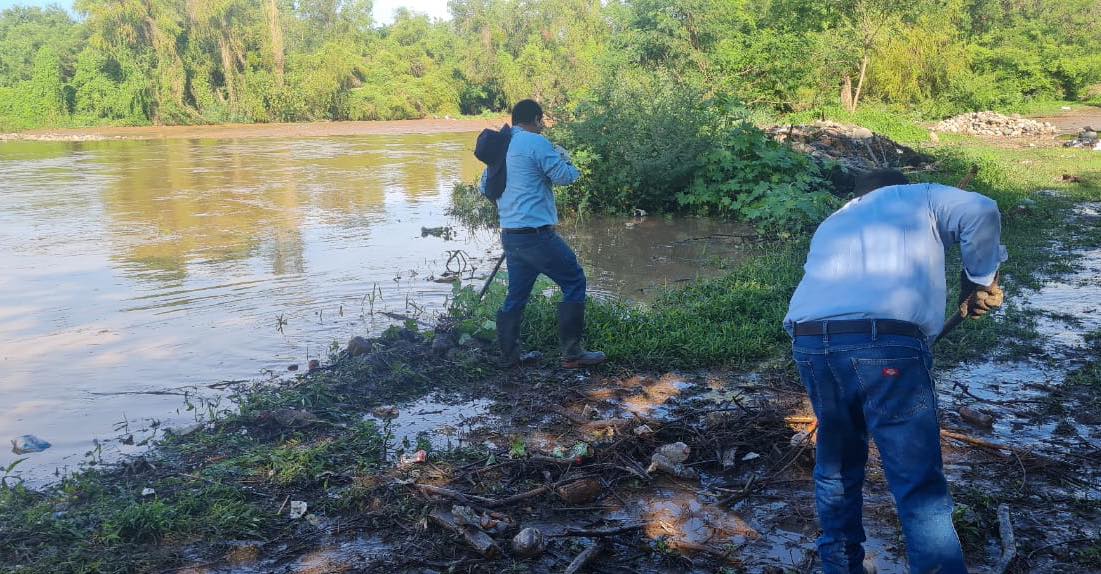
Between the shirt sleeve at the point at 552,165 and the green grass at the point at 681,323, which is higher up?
the shirt sleeve at the point at 552,165

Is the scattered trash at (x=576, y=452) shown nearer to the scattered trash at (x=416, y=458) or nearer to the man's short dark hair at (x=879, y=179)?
the scattered trash at (x=416, y=458)

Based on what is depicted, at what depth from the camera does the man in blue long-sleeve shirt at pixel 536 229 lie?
609 centimetres

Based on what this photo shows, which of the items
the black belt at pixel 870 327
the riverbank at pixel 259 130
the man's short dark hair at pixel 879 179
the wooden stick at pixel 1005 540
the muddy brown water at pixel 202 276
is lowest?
the muddy brown water at pixel 202 276

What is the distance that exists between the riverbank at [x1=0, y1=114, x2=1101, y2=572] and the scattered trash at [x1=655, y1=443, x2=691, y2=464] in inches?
3.6

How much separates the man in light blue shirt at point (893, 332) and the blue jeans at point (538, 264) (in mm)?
3077

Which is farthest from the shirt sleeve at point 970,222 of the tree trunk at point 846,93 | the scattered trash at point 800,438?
the tree trunk at point 846,93

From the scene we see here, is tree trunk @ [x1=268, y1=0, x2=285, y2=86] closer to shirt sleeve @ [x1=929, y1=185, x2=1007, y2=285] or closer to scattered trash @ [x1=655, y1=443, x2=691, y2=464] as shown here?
A: scattered trash @ [x1=655, y1=443, x2=691, y2=464]

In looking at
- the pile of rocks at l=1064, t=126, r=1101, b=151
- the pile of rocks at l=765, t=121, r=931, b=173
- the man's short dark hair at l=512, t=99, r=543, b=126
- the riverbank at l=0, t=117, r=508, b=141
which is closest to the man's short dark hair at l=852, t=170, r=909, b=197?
the man's short dark hair at l=512, t=99, r=543, b=126

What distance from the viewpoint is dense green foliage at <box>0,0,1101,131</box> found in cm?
2516

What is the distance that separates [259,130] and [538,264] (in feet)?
141

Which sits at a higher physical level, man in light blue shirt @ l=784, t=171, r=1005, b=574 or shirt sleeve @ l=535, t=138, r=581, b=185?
shirt sleeve @ l=535, t=138, r=581, b=185

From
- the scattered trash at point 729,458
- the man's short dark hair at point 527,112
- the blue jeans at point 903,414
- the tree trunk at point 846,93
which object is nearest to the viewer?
the blue jeans at point 903,414

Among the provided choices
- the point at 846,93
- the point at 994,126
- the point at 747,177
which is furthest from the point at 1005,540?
the point at 846,93

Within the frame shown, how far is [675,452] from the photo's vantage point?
467 cm
